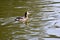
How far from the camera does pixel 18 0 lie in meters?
12.0

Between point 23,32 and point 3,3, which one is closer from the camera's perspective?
point 23,32

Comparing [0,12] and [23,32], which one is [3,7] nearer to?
[0,12]

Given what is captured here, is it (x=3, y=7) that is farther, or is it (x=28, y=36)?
(x=3, y=7)

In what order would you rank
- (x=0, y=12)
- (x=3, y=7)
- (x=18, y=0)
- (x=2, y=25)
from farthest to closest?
(x=18, y=0) → (x=3, y=7) → (x=0, y=12) → (x=2, y=25)

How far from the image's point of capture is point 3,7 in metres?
10.5

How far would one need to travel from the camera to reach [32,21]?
855 centimetres

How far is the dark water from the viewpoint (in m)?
7.34

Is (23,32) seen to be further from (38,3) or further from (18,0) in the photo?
(18,0)

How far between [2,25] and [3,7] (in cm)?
246

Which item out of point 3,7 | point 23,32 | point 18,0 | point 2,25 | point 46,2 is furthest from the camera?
point 18,0

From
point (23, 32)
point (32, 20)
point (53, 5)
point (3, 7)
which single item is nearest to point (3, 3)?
point (3, 7)

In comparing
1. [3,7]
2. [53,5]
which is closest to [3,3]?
[3,7]

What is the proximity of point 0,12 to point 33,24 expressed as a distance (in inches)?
83.2

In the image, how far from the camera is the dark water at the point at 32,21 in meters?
7.34
